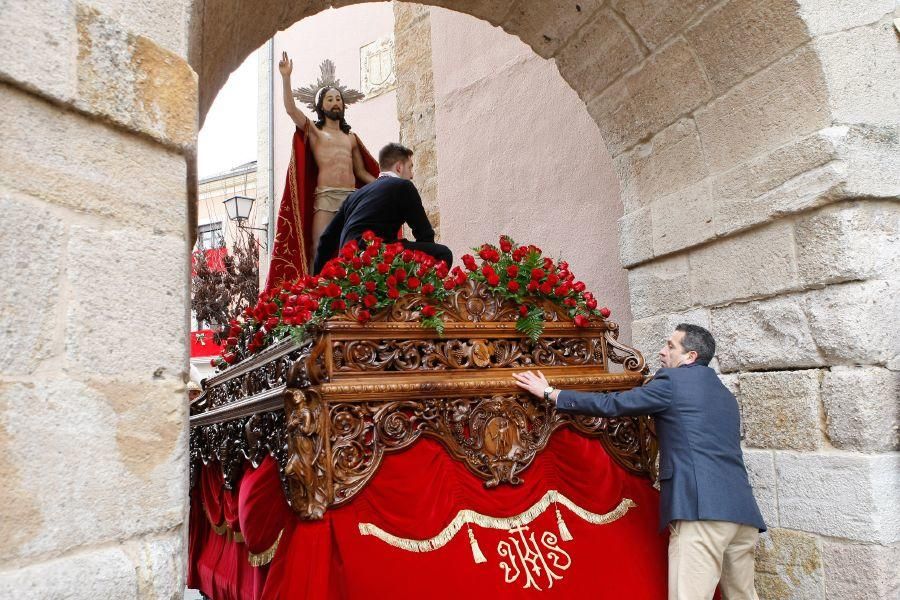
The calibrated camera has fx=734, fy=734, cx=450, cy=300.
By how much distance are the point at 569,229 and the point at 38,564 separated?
14.0ft

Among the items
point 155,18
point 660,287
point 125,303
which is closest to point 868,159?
point 660,287

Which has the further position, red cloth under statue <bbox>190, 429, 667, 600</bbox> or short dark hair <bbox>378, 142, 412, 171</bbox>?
short dark hair <bbox>378, 142, 412, 171</bbox>

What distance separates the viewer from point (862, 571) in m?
2.78

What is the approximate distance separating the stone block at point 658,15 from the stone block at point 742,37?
0.06 m

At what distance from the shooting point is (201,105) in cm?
299

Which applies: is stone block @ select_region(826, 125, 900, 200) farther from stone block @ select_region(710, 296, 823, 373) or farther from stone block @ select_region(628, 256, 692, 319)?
stone block @ select_region(628, 256, 692, 319)

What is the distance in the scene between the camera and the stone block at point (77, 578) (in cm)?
130

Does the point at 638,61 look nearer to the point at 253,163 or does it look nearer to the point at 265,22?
the point at 265,22

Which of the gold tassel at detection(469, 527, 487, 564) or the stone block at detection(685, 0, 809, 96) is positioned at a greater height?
the stone block at detection(685, 0, 809, 96)

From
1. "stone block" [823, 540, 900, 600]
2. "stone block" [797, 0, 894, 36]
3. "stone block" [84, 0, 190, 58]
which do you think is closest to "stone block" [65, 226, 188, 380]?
"stone block" [84, 0, 190, 58]

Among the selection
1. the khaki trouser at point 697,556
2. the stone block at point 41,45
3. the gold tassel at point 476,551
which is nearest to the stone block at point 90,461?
the stone block at point 41,45

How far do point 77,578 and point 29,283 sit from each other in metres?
0.56

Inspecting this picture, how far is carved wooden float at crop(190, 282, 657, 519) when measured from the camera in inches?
99.3

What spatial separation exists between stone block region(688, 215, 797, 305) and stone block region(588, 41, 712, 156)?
0.63m
